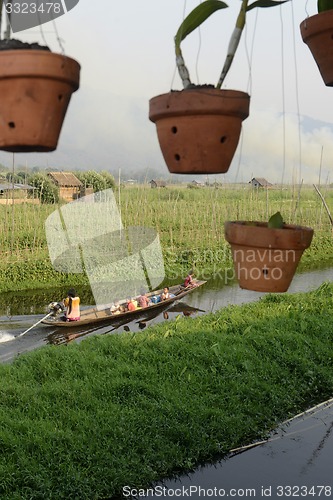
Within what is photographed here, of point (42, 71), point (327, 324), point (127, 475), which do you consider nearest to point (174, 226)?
point (327, 324)

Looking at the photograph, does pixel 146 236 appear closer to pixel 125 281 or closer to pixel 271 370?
pixel 125 281

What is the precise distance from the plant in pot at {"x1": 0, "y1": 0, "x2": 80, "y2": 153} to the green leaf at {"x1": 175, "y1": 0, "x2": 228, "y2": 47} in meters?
0.24

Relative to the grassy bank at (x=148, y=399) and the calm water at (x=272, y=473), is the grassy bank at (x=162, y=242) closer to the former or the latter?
the grassy bank at (x=148, y=399)

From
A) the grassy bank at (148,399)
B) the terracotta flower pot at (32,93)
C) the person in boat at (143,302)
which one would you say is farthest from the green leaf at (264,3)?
the person in boat at (143,302)

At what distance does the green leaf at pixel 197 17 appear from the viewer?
1082 millimetres

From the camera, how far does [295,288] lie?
956 centimetres

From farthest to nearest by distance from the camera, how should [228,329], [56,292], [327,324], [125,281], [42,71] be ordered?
[125,281] → [56,292] → [327,324] → [228,329] → [42,71]

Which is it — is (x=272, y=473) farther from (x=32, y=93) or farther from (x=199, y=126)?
(x=32, y=93)

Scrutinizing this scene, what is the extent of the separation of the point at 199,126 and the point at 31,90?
326 mm

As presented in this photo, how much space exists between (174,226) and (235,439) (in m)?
7.09

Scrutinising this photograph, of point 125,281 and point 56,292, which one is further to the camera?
point 125,281

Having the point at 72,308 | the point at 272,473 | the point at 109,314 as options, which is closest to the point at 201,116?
the point at 272,473

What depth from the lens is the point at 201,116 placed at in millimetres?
1062

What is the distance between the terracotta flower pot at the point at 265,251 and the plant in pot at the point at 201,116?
149 mm
